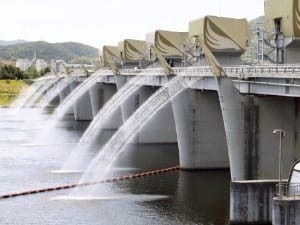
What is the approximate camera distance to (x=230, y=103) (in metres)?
50.2

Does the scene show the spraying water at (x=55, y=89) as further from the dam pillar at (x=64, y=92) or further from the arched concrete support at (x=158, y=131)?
the arched concrete support at (x=158, y=131)

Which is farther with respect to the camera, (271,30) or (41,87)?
(41,87)

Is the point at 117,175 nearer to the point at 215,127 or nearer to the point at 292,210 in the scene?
the point at 215,127

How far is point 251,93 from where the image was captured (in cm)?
4912

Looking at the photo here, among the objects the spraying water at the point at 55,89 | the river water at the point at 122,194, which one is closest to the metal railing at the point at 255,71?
the river water at the point at 122,194

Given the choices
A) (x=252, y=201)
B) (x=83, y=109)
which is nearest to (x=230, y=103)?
(x=252, y=201)

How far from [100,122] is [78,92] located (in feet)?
95.1

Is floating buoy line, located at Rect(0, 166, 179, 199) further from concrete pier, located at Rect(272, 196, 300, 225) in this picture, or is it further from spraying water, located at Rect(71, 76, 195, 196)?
concrete pier, located at Rect(272, 196, 300, 225)

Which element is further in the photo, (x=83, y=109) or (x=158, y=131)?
Result: (x=83, y=109)

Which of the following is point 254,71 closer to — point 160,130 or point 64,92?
point 160,130

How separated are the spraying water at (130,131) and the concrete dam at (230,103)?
0.58 feet

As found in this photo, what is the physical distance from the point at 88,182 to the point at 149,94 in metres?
36.7

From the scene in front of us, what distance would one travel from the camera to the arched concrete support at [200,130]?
63.7 m

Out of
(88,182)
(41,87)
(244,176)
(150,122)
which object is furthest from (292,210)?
(41,87)
